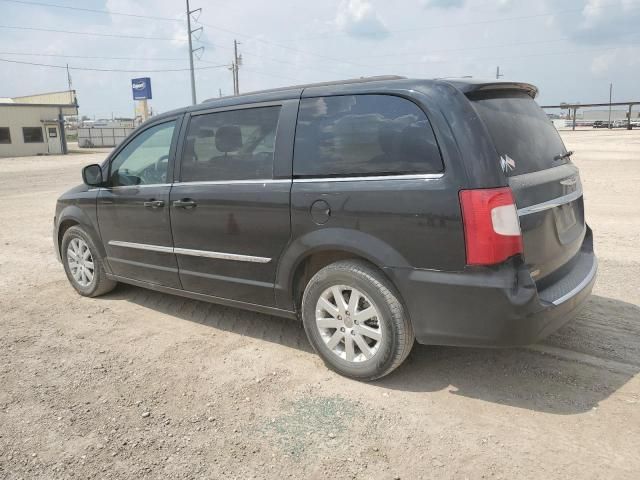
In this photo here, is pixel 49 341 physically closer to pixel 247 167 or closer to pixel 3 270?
pixel 247 167

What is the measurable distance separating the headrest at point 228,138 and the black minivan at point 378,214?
0.01 m

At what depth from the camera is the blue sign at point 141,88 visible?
171ft

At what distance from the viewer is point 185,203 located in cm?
418

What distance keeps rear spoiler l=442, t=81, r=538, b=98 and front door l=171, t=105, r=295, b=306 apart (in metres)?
1.17

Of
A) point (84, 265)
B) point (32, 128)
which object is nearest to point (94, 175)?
point (84, 265)

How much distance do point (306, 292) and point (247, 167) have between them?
0.99 meters

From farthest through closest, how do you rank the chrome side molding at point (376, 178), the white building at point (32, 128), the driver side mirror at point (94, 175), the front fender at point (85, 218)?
1. the white building at point (32, 128)
2. the front fender at point (85, 218)
3. the driver side mirror at point (94, 175)
4. the chrome side molding at point (376, 178)

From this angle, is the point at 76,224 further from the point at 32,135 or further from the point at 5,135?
the point at 32,135

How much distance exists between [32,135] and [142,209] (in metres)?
41.7

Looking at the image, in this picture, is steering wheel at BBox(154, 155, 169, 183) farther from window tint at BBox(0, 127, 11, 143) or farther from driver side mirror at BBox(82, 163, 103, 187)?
window tint at BBox(0, 127, 11, 143)

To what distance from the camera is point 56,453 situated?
2.88 m

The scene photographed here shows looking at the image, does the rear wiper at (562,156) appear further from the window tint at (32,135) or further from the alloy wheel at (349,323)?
the window tint at (32,135)

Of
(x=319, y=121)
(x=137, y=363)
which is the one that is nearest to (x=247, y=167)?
(x=319, y=121)

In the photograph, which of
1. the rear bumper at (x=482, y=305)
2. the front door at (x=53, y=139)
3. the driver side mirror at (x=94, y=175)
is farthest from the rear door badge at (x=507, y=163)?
the front door at (x=53, y=139)
